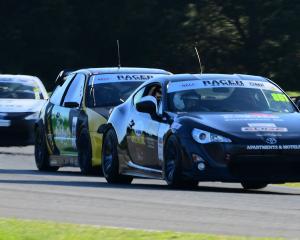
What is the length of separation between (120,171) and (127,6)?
145 feet

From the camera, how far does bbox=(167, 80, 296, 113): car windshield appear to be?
45.7 feet

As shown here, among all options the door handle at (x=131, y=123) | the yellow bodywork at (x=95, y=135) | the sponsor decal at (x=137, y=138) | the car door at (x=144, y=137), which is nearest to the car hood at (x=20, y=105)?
the yellow bodywork at (x=95, y=135)

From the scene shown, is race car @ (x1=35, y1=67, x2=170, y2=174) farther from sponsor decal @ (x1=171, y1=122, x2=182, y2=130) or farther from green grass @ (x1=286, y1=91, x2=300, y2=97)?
green grass @ (x1=286, y1=91, x2=300, y2=97)

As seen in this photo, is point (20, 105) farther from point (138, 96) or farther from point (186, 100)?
point (186, 100)

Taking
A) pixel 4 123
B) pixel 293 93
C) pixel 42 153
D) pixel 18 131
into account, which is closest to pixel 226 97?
pixel 42 153

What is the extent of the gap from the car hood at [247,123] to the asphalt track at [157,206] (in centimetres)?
65

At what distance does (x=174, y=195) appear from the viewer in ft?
40.9

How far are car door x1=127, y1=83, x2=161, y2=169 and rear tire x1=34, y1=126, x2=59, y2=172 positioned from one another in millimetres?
4163

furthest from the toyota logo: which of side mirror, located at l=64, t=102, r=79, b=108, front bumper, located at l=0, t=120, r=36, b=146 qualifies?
front bumper, located at l=0, t=120, r=36, b=146

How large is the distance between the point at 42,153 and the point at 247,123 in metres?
6.36

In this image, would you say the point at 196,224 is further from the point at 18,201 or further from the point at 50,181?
the point at 50,181

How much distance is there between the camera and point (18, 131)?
24.0 m

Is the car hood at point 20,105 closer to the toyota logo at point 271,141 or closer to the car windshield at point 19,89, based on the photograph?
the car windshield at point 19,89

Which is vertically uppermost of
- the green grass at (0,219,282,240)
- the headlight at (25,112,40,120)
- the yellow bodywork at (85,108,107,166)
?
the green grass at (0,219,282,240)
